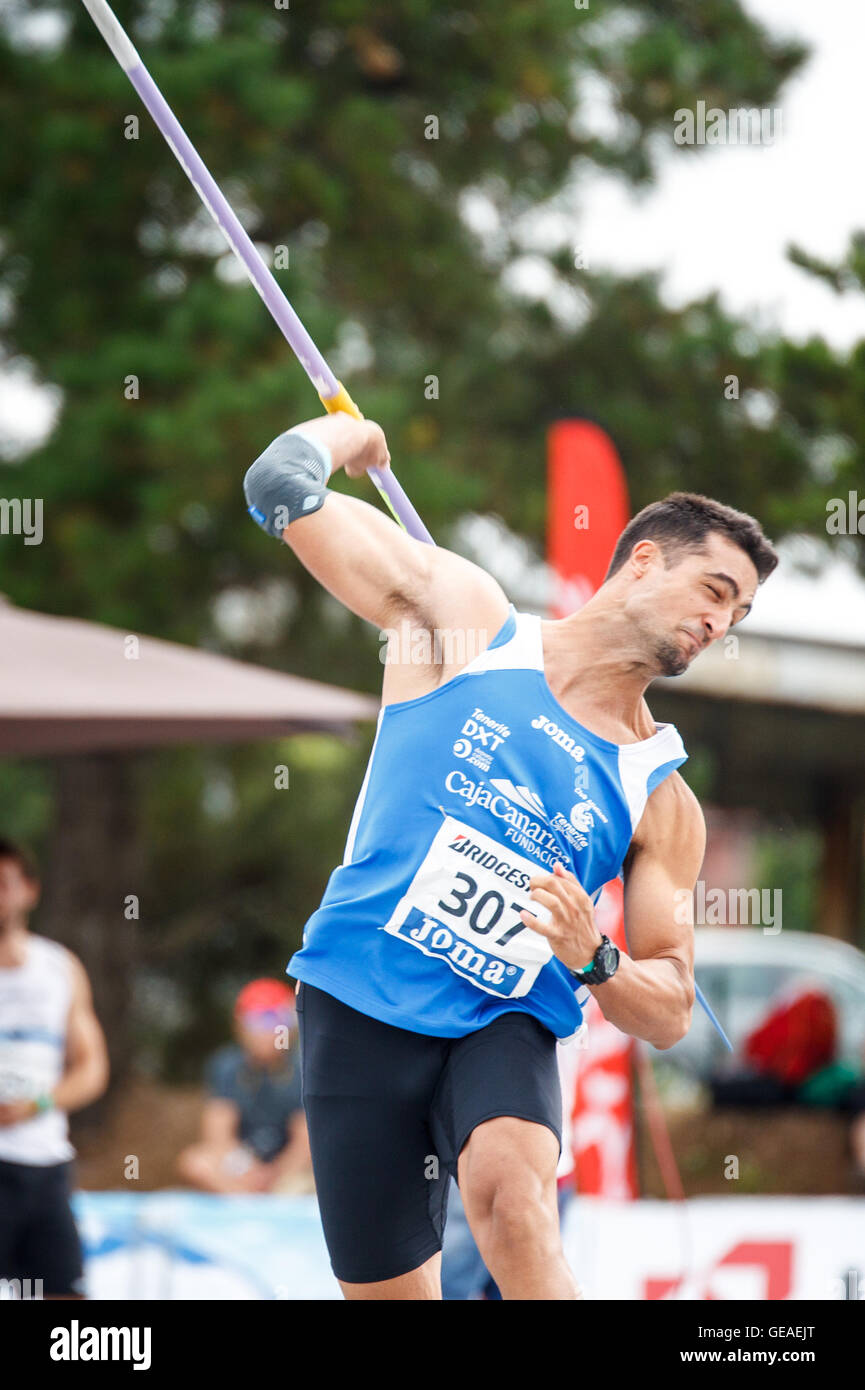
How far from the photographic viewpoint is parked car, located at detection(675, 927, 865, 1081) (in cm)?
1095

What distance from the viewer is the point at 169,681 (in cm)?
636

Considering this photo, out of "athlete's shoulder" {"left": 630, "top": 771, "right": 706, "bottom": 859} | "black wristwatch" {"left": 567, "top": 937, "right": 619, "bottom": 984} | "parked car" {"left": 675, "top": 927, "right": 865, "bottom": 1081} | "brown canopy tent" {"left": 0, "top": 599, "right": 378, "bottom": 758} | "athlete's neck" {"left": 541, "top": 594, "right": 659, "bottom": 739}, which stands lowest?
"parked car" {"left": 675, "top": 927, "right": 865, "bottom": 1081}

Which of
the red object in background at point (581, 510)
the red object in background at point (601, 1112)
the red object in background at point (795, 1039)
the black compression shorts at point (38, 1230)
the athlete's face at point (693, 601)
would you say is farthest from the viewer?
the red object in background at point (795, 1039)

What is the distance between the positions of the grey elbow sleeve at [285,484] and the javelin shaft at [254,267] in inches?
11.9

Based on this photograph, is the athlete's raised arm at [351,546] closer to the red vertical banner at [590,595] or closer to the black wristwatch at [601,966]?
the black wristwatch at [601,966]

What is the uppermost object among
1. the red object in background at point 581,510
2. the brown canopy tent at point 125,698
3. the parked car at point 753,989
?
the red object in background at point 581,510

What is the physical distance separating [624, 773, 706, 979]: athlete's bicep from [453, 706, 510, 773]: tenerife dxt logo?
1.13 feet

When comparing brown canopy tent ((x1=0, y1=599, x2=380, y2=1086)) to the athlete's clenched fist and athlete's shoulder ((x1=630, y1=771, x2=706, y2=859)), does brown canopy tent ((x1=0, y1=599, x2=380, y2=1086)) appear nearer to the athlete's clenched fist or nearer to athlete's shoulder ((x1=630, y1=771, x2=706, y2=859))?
athlete's shoulder ((x1=630, y1=771, x2=706, y2=859))

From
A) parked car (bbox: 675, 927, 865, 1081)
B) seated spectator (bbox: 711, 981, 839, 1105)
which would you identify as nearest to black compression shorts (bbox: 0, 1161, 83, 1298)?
parked car (bbox: 675, 927, 865, 1081)

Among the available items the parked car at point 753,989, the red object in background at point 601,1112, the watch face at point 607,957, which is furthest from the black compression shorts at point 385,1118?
the parked car at point 753,989

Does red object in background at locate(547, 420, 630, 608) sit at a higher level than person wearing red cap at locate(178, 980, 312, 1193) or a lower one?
higher

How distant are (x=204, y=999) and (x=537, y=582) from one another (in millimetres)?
4806

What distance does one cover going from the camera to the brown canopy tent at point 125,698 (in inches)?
233
